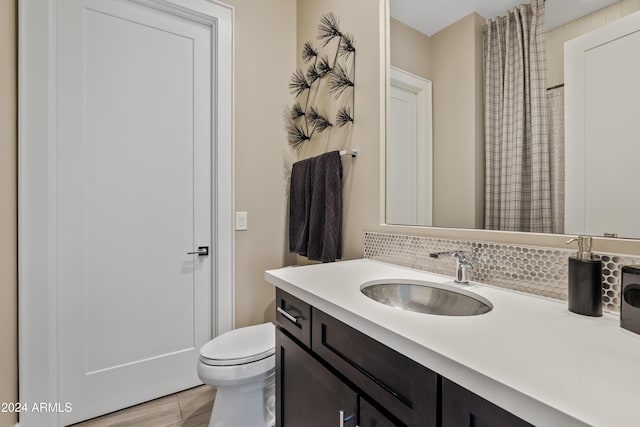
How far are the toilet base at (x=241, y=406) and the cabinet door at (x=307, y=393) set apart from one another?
28 centimetres

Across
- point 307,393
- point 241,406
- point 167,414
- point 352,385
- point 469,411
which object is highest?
point 469,411

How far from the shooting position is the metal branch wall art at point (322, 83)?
1.63 metres

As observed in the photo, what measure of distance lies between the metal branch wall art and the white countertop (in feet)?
3.87

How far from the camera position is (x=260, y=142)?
78.1 inches

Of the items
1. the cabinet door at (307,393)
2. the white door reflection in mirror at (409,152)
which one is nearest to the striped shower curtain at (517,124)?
the white door reflection in mirror at (409,152)

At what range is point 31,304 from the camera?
137 centimetres

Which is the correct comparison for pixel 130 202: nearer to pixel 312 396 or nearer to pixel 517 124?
pixel 312 396

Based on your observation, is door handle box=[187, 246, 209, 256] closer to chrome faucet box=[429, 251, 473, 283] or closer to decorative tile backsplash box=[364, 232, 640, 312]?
decorative tile backsplash box=[364, 232, 640, 312]

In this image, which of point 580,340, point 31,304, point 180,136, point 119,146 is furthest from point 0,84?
point 580,340

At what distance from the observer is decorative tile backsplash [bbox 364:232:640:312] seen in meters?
0.75

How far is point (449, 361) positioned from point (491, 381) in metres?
0.07

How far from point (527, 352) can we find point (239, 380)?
45.6 inches

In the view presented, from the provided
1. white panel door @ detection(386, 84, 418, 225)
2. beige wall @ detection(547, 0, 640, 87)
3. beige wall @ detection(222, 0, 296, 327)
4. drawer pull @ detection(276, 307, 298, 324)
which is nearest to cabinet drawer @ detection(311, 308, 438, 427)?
drawer pull @ detection(276, 307, 298, 324)

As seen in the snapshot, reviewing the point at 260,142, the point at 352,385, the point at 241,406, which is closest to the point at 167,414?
the point at 241,406
